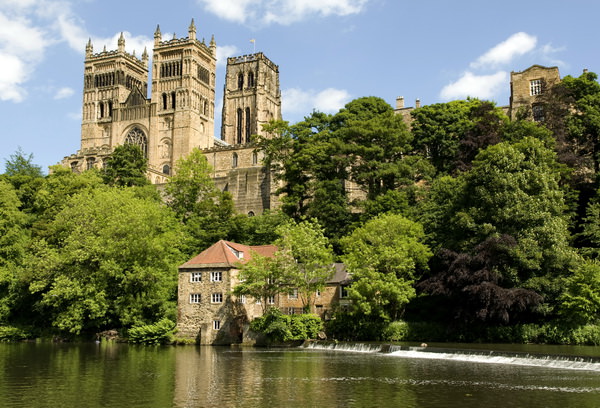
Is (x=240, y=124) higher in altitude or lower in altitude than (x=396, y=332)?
higher

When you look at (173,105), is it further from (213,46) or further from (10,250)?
(10,250)

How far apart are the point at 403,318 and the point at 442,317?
2687 millimetres

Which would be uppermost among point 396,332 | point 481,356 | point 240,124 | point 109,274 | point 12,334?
point 240,124

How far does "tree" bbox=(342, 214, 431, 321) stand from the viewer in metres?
42.5

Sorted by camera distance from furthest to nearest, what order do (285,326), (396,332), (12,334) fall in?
(12,334), (285,326), (396,332)

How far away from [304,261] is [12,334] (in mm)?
23611

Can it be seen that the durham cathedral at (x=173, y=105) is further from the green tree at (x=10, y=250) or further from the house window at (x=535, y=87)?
the house window at (x=535, y=87)

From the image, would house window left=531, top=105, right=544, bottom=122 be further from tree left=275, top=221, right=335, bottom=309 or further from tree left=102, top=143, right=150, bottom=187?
tree left=102, top=143, right=150, bottom=187

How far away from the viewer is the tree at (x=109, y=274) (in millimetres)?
47031

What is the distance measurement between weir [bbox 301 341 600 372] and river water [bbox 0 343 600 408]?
0.06 m

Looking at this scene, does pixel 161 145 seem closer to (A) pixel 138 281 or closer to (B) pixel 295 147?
(B) pixel 295 147

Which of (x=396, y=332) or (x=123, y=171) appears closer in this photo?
(x=396, y=332)

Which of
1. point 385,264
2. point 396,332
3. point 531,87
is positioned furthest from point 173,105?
point 396,332

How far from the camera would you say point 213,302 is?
152 feet
